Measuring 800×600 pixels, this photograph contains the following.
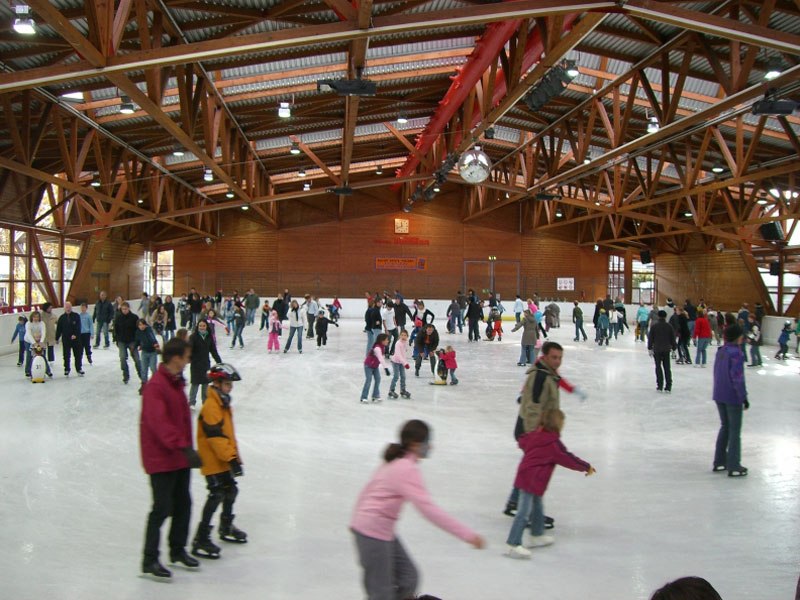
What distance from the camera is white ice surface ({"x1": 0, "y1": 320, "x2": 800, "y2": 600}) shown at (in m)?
3.96

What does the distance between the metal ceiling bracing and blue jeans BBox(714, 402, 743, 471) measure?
4.25 m

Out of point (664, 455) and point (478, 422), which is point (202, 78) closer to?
point (478, 422)

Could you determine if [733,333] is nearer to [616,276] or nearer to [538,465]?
[538,465]

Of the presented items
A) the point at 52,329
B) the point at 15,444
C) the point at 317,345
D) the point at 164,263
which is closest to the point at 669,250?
the point at 317,345

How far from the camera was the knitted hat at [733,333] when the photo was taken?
6.23m

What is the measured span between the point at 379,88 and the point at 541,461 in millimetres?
12709

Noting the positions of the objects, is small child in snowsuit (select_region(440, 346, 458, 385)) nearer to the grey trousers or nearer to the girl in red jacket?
the girl in red jacket

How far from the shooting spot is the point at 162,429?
3.78 metres

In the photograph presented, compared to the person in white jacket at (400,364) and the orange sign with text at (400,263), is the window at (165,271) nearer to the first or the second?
the orange sign with text at (400,263)

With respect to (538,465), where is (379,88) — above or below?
above

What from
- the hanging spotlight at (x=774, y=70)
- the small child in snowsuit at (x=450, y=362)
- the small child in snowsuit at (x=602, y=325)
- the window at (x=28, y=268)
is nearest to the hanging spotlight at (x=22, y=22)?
the small child in snowsuit at (x=450, y=362)

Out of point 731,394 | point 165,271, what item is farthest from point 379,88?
point 165,271

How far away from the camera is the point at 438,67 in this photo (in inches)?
551

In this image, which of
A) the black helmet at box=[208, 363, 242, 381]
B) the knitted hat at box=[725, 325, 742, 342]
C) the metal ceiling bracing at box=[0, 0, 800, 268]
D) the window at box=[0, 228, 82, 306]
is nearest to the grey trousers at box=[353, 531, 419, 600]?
the black helmet at box=[208, 363, 242, 381]
